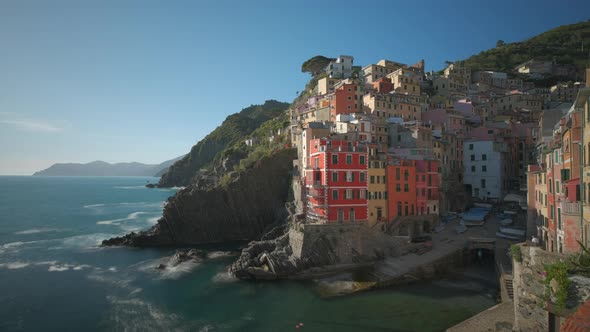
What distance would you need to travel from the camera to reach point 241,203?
61.0 m

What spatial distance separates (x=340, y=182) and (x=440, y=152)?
2253 cm

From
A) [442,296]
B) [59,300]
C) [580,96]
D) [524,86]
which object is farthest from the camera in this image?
[524,86]

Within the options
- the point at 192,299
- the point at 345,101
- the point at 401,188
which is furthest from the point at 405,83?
the point at 192,299

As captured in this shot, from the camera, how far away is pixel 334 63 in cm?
9712

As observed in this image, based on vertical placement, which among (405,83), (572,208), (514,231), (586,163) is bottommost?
(514,231)

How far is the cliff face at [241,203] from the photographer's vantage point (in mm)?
60312

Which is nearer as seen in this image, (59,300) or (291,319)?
(291,319)

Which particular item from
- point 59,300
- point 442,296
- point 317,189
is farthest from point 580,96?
point 59,300

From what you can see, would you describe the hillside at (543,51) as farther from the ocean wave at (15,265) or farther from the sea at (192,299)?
the ocean wave at (15,265)

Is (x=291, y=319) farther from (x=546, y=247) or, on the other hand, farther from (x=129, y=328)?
(x=546, y=247)

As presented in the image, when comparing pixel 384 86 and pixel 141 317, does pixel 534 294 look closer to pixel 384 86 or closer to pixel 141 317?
pixel 141 317

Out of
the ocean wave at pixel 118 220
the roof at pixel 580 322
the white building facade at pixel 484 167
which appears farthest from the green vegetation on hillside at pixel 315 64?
the roof at pixel 580 322

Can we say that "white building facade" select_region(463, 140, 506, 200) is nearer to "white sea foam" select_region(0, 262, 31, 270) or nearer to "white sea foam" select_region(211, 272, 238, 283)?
"white sea foam" select_region(211, 272, 238, 283)

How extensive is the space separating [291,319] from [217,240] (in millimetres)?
34333
